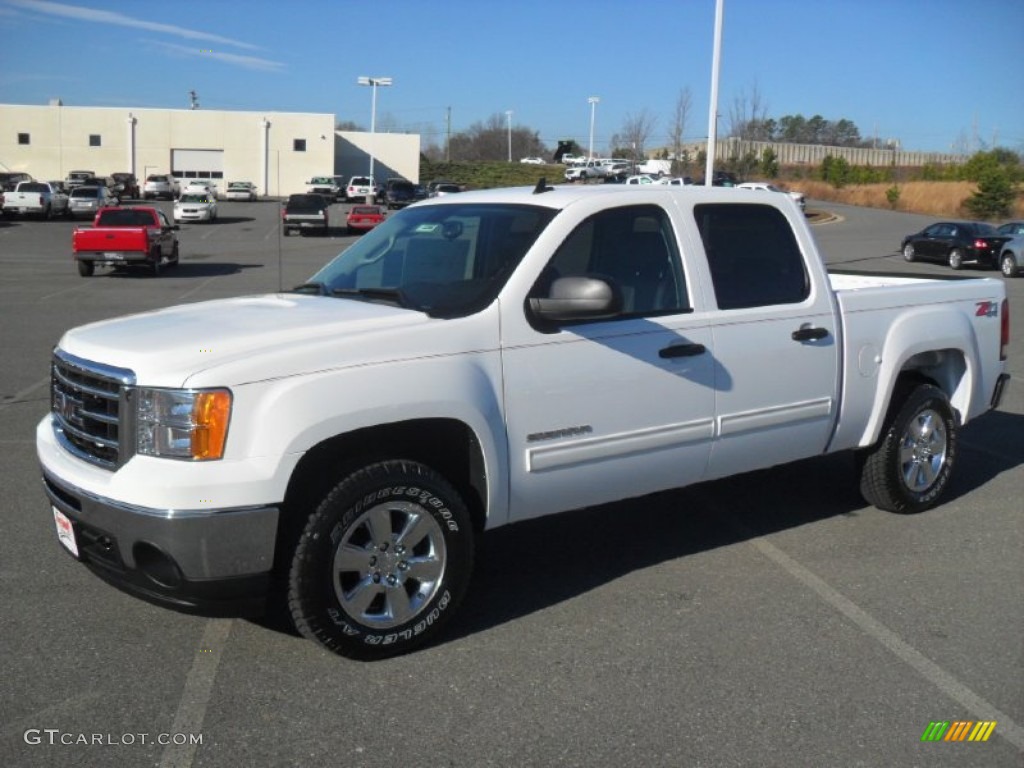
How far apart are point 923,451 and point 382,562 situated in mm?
3780

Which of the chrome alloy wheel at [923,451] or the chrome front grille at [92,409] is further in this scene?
the chrome alloy wheel at [923,451]

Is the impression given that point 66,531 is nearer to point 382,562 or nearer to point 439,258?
point 382,562

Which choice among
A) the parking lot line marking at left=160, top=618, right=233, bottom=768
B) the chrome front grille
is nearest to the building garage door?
the chrome front grille

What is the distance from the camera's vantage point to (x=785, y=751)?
349 cm

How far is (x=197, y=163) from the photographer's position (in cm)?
7388

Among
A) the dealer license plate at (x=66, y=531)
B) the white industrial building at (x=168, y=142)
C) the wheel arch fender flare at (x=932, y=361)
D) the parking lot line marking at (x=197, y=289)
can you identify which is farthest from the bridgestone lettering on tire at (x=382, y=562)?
the white industrial building at (x=168, y=142)

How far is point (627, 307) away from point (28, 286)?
792 inches

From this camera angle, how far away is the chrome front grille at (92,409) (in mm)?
3801

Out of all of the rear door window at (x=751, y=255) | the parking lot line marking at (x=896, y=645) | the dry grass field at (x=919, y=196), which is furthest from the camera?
the dry grass field at (x=919, y=196)

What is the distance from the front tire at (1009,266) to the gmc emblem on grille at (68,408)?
99.9 ft

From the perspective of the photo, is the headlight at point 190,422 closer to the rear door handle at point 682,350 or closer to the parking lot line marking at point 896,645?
the rear door handle at point 682,350

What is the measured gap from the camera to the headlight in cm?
365

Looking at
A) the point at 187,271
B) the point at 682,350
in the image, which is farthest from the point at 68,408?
the point at 187,271

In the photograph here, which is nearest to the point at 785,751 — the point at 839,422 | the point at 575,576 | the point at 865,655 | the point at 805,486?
the point at 865,655
